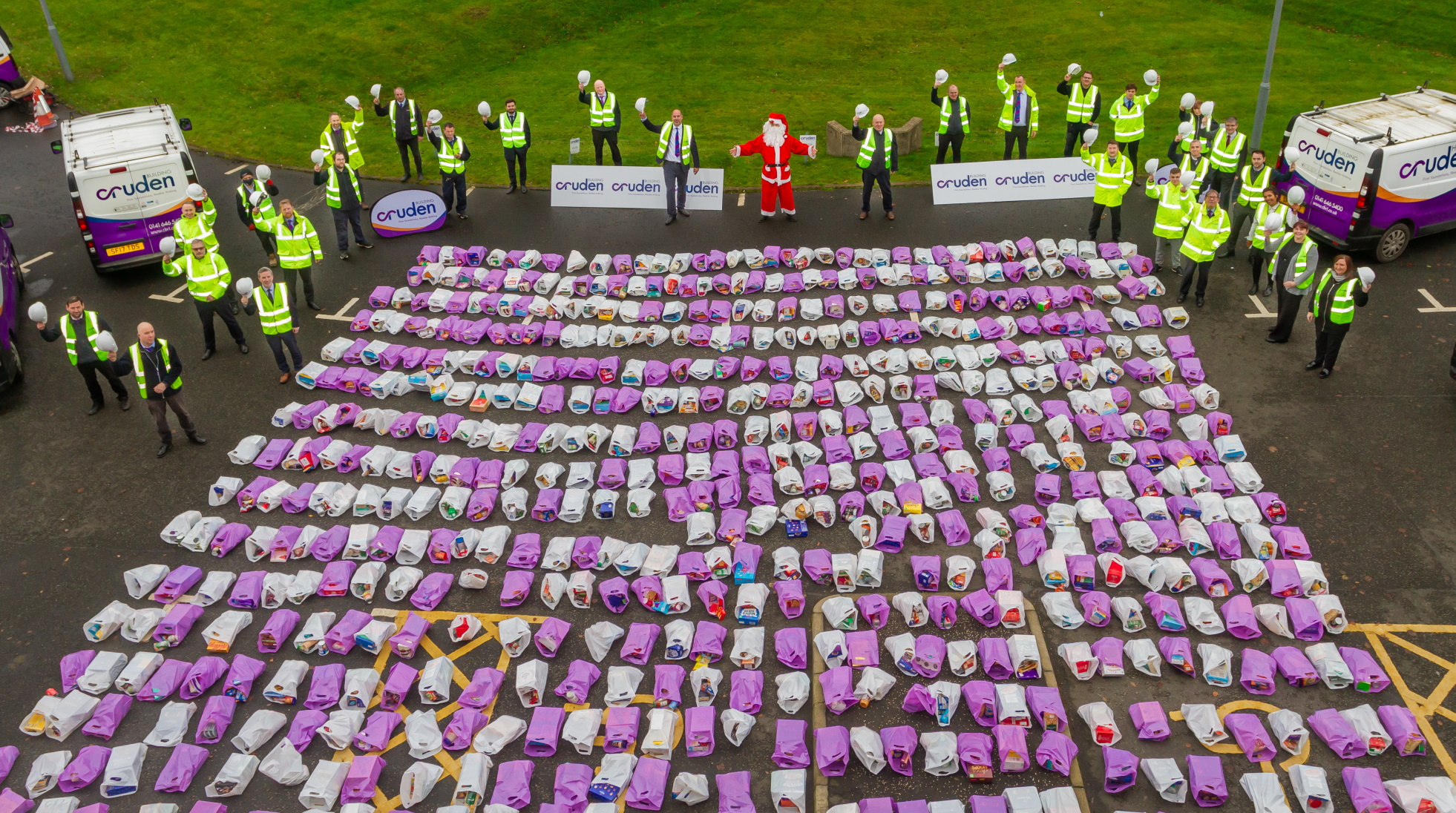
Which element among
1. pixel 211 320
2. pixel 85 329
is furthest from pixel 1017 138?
pixel 85 329

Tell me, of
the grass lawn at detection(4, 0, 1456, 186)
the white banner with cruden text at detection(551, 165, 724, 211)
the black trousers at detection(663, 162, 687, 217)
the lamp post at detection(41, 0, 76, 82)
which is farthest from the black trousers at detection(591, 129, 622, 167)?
the lamp post at detection(41, 0, 76, 82)

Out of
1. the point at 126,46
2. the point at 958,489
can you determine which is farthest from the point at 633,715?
the point at 126,46

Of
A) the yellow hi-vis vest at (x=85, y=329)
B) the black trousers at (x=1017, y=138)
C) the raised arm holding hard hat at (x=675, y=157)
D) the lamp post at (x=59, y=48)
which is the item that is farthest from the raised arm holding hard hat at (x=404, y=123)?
the black trousers at (x=1017, y=138)

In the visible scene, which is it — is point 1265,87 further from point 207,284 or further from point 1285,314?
point 207,284

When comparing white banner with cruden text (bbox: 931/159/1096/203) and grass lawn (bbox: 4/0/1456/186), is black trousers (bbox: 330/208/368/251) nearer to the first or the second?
grass lawn (bbox: 4/0/1456/186)

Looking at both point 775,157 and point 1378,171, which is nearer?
point 1378,171
